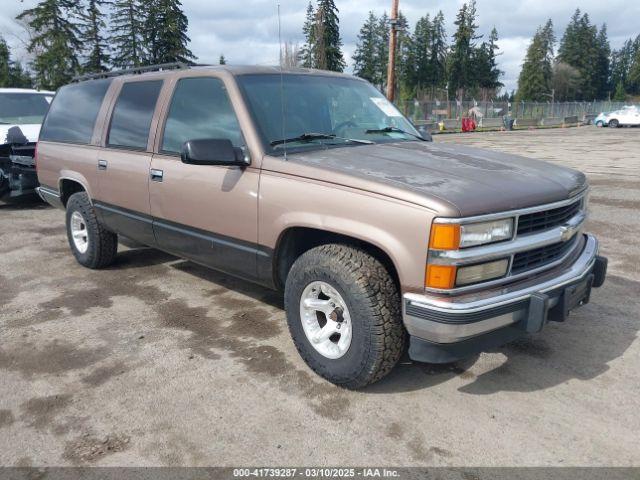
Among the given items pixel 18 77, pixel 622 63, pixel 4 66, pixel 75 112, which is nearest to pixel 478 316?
pixel 75 112

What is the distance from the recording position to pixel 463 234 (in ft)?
8.57

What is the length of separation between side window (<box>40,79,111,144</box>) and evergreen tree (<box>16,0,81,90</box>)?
3323 cm

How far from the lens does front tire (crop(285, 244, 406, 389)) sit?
9.46ft

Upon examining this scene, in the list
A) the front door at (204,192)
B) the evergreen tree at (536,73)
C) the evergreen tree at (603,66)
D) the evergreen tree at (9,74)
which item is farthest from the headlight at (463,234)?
the evergreen tree at (603,66)

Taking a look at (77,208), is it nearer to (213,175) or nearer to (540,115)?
(213,175)

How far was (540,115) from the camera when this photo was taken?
167ft

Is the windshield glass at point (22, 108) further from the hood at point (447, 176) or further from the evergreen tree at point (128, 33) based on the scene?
the evergreen tree at point (128, 33)

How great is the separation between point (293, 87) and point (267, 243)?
1252 mm

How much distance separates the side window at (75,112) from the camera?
512 cm

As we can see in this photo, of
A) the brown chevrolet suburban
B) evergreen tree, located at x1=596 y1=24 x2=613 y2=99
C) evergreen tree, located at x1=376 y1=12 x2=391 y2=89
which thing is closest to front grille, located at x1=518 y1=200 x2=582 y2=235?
the brown chevrolet suburban

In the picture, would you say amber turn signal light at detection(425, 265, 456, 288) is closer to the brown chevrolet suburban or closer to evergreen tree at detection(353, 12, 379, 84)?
the brown chevrolet suburban

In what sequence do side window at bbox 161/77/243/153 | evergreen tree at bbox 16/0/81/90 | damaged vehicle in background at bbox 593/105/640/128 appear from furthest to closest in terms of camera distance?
damaged vehicle in background at bbox 593/105/640/128 → evergreen tree at bbox 16/0/81/90 → side window at bbox 161/77/243/153

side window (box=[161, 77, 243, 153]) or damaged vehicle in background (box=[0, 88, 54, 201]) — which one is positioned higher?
side window (box=[161, 77, 243, 153])

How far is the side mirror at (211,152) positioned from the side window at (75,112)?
2.24 metres
